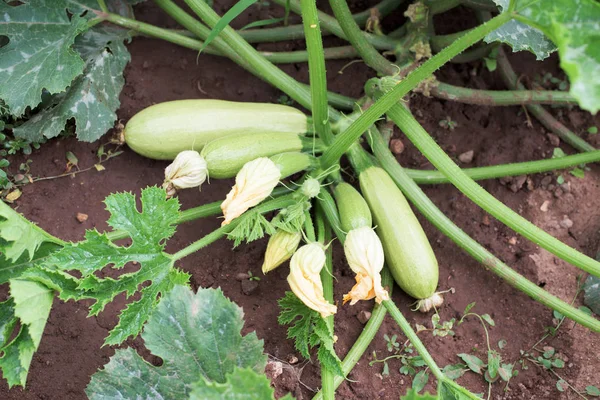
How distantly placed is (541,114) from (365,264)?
126cm

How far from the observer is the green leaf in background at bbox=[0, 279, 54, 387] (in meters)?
1.65

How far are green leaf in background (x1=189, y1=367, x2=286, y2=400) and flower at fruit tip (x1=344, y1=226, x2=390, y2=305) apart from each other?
489 mm

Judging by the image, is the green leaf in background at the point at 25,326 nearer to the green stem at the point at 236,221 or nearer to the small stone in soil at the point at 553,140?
the green stem at the point at 236,221

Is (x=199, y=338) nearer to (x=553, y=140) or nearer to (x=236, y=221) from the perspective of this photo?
(x=236, y=221)

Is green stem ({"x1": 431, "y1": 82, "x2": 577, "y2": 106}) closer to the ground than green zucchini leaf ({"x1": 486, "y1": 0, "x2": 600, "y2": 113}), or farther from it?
closer to the ground

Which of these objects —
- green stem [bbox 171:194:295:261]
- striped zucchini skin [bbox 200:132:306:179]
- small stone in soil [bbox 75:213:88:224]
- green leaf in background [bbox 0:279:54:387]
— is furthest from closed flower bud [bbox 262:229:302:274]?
small stone in soil [bbox 75:213:88:224]

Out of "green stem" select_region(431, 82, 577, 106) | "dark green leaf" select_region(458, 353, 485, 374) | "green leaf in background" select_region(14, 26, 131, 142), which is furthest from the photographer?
"green stem" select_region(431, 82, 577, 106)

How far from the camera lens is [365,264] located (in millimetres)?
1874

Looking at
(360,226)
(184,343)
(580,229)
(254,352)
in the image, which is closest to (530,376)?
(580,229)

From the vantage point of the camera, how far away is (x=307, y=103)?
91.9 inches

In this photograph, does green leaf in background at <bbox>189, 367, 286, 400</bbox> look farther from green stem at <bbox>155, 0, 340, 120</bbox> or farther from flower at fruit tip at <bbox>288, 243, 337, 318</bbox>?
green stem at <bbox>155, 0, 340, 120</bbox>

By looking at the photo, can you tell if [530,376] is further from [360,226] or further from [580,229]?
[360,226]

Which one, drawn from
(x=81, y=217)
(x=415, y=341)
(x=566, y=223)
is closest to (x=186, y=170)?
(x=81, y=217)

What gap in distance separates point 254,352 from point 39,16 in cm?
146
